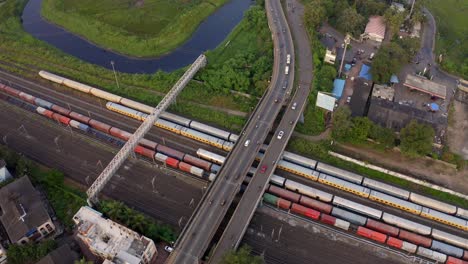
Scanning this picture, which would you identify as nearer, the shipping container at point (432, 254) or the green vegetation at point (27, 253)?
the green vegetation at point (27, 253)

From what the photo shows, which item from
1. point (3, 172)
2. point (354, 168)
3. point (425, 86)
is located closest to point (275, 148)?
point (354, 168)

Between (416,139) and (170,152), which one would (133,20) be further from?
(416,139)

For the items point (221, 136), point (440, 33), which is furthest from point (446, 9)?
point (221, 136)

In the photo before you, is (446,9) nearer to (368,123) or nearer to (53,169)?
(368,123)

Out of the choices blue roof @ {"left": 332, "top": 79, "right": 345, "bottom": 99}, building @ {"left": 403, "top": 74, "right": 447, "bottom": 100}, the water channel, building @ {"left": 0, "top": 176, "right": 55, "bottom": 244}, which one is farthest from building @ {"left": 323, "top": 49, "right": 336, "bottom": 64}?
building @ {"left": 0, "top": 176, "right": 55, "bottom": 244}

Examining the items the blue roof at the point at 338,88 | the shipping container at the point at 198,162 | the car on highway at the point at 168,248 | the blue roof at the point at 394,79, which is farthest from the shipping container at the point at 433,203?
the car on highway at the point at 168,248

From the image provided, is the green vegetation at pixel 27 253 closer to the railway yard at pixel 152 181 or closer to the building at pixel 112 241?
the building at pixel 112 241

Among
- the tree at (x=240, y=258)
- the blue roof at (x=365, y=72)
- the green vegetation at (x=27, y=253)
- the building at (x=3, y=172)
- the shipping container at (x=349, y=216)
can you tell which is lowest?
the green vegetation at (x=27, y=253)
